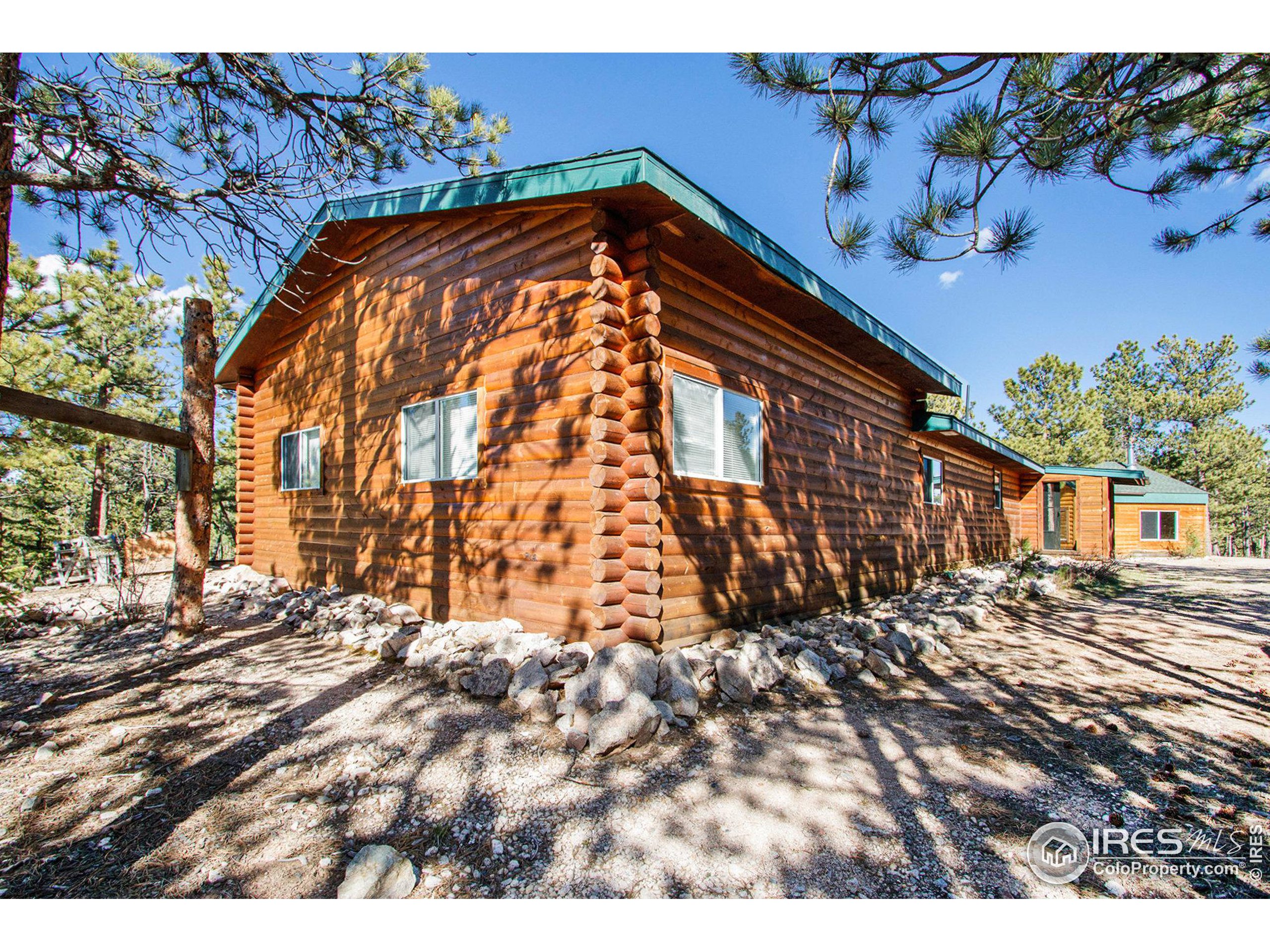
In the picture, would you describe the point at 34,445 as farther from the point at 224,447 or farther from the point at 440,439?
the point at 224,447

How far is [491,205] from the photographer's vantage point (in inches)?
198

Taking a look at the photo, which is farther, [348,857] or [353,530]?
[353,530]

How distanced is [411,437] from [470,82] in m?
3.67

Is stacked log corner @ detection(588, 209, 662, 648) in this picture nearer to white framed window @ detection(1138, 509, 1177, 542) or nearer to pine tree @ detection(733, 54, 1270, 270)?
pine tree @ detection(733, 54, 1270, 270)

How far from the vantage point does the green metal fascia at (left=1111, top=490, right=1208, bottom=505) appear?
74.5ft

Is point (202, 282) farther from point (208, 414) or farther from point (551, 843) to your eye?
point (551, 843)

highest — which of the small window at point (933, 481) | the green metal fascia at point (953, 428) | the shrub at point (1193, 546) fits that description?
the green metal fascia at point (953, 428)

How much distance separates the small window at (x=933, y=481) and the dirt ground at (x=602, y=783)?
5.94 meters

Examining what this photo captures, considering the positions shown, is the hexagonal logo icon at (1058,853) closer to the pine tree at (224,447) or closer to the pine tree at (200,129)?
the pine tree at (200,129)

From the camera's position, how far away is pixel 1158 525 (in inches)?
941

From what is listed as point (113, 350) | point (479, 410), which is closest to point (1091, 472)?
point (479, 410)

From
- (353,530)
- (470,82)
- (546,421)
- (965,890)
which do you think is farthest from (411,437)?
(965,890)

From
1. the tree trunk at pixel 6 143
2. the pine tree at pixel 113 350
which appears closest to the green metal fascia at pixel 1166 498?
the tree trunk at pixel 6 143

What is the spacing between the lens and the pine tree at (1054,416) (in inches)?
1193
